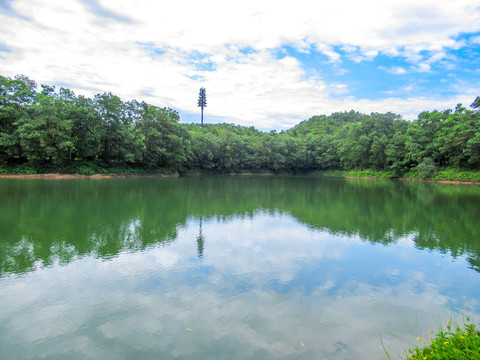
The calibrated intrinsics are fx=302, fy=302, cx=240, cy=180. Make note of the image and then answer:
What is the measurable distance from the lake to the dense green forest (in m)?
26.5

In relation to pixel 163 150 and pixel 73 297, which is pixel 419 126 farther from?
pixel 73 297

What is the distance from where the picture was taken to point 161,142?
47.2 metres

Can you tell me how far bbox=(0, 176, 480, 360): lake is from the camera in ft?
13.7

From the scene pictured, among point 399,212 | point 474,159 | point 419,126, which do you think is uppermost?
point 419,126

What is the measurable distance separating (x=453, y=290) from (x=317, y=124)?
106 m

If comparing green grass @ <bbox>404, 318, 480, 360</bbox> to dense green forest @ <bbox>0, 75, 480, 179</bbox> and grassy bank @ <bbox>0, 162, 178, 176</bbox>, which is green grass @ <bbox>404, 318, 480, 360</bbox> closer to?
dense green forest @ <bbox>0, 75, 480, 179</bbox>

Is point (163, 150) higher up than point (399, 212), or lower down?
higher up

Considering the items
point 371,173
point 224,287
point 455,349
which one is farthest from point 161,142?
point 455,349

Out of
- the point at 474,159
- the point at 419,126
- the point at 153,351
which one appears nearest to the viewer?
the point at 153,351

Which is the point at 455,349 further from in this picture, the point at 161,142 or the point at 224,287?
the point at 161,142

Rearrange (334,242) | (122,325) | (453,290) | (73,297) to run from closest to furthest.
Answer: (122,325) → (73,297) → (453,290) → (334,242)

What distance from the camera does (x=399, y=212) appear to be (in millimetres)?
15945

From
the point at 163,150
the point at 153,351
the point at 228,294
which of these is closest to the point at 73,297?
the point at 153,351

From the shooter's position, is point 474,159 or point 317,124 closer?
point 474,159
